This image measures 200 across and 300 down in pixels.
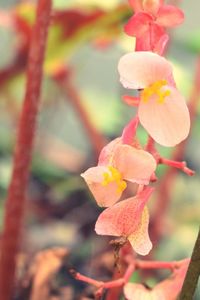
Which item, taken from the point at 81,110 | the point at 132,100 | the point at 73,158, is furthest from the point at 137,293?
the point at 73,158

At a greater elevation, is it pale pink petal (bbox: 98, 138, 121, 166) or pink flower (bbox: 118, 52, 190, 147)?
pink flower (bbox: 118, 52, 190, 147)

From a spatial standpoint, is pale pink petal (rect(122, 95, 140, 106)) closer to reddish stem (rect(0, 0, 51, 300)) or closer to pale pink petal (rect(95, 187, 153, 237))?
pale pink petal (rect(95, 187, 153, 237))

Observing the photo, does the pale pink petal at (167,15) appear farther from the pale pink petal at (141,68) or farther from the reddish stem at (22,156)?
the reddish stem at (22,156)

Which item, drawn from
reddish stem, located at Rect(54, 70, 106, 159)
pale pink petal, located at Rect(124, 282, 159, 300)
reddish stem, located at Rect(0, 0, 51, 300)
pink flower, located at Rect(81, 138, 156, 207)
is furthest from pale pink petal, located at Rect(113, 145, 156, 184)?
reddish stem, located at Rect(54, 70, 106, 159)

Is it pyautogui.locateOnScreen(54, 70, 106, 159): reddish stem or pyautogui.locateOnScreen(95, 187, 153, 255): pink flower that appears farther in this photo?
pyautogui.locateOnScreen(54, 70, 106, 159): reddish stem

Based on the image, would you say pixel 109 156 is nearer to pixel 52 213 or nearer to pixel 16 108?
pixel 52 213

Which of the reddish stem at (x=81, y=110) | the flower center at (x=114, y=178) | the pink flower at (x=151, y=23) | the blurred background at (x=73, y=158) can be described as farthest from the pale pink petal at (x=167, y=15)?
the reddish stem at (x=81, y=110)

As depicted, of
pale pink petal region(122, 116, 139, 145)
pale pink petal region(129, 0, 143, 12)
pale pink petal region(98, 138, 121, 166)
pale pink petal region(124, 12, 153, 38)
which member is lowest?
pale pink petal region(98, 138, 121, 166)
